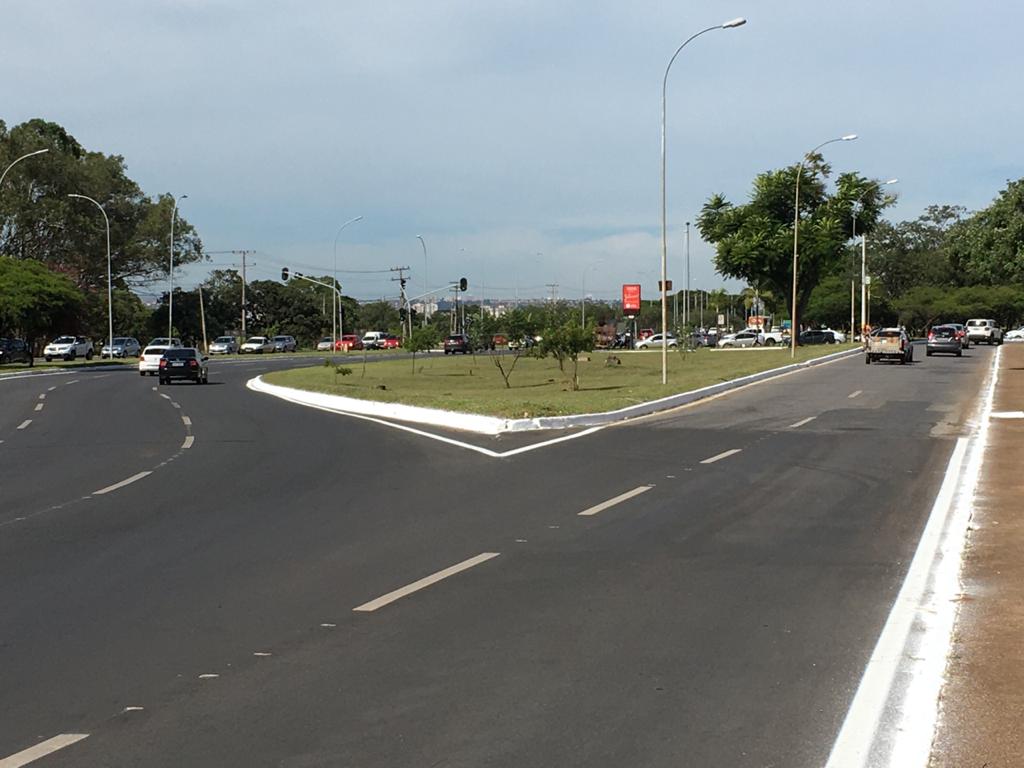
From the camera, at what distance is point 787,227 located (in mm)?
85250

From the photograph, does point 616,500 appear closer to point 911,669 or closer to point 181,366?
point 911,669

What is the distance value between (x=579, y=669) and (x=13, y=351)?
7511cm

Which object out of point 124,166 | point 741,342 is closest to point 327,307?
point 124,166

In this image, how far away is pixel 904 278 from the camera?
5433 inches

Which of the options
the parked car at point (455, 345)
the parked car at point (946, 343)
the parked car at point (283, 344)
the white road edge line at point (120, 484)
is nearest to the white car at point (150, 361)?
the parked car at point (946, 343)

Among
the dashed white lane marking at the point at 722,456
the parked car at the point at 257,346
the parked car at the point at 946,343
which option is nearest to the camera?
the dashed white lane marking at the point at 722,456

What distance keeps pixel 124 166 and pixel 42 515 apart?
92.7 metres

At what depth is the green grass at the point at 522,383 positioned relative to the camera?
2744cm

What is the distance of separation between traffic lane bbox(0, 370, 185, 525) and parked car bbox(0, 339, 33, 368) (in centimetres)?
3879

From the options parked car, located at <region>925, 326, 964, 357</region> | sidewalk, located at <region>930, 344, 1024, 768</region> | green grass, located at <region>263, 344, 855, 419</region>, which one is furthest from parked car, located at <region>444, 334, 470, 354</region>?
sidewalk, located at <region>930, 344, 1024, 768</region>

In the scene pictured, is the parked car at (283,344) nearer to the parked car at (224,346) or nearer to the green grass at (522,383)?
the parked car at (224,346)

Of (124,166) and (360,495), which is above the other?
(124,166)

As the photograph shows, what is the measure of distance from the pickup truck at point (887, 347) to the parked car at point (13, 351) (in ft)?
170

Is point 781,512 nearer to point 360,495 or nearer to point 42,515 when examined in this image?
→ point 360,495
